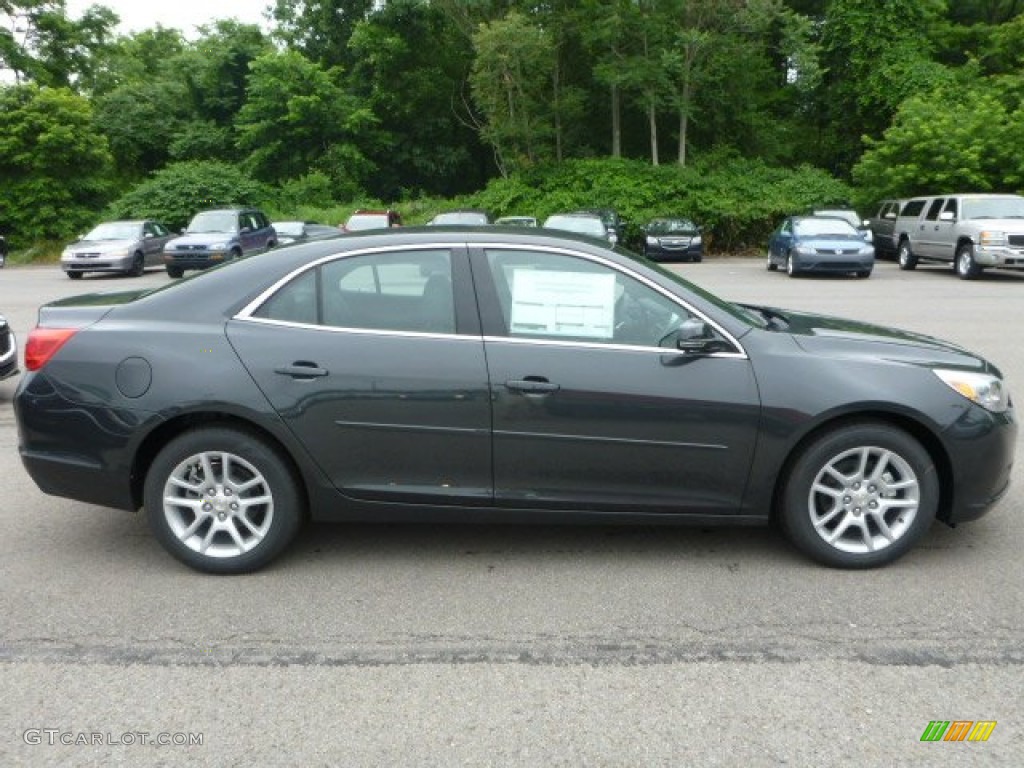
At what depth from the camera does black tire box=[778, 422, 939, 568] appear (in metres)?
4.31

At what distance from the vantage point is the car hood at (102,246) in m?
23.9

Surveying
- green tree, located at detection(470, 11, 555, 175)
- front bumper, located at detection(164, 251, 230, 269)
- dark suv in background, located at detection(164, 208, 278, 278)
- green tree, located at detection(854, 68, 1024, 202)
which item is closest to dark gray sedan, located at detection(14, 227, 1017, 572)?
dark suv in background, located at detection(164, 208, 278, 278)

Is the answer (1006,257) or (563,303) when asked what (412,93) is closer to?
(1006,257)

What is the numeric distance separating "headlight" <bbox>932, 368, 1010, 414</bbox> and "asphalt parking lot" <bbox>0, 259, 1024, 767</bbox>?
2.43ft

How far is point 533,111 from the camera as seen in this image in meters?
38.8

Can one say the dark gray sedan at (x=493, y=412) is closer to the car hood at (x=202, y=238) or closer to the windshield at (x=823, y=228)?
the windshield at (x=823, y=228)

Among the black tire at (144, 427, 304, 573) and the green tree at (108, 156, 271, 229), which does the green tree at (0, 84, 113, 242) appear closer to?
the green tree at (108, 156, 271, 229)

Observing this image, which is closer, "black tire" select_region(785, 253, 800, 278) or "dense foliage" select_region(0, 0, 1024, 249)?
"black tire" select_region(785, 253, 800, 278)

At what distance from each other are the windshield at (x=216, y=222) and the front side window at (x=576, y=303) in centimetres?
2091

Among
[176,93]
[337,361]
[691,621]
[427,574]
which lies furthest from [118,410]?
[176,93]

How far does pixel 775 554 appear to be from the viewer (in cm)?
459

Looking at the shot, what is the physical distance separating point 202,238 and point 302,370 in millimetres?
20315

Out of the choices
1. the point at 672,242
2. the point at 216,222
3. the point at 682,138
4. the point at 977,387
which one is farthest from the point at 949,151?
the point at 977,387

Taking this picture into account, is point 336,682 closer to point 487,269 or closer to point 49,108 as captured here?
point 487,269
